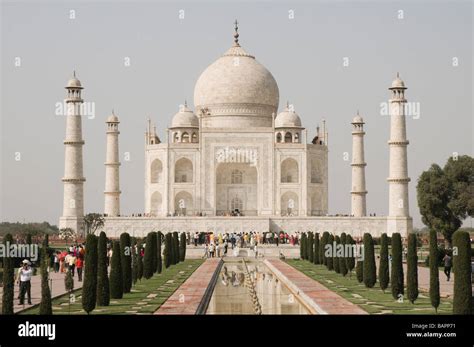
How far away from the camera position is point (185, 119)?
134ft

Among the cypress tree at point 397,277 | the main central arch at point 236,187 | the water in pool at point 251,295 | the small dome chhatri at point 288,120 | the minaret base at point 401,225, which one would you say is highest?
the small dome chhatri at point 288,120

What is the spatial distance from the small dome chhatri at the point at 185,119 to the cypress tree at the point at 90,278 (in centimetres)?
2762

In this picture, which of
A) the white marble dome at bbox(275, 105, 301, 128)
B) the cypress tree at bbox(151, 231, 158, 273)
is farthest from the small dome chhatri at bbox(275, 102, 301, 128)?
the cypress tree at bbox(151, 231, 158, 273)

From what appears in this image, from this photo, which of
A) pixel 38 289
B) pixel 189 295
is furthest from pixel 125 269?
pixel 38 289

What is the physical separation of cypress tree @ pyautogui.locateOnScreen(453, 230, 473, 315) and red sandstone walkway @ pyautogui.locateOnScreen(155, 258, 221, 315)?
12.0ft

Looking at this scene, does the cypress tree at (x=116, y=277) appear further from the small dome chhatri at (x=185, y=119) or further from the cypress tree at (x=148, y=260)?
the small dome chhatri at (x=185, y=119)

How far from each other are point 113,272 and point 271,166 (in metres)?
24.5

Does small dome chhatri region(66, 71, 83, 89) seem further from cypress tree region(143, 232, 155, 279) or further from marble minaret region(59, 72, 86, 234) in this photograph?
cypress tree region(143, 232, 155, 279)

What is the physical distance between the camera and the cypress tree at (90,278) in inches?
482

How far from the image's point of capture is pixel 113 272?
14.5 metres

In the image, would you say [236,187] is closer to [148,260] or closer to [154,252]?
[154,252]

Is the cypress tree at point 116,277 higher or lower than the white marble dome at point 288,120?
lower

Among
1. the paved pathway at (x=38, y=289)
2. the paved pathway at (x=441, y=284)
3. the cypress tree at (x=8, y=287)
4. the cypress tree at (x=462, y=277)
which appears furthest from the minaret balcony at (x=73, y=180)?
the cypress tree at (x=462, y=277)
